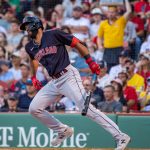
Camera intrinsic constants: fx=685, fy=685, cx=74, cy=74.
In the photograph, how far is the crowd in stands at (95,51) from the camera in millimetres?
12664

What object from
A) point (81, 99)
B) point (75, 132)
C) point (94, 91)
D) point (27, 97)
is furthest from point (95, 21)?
point (81, 99)

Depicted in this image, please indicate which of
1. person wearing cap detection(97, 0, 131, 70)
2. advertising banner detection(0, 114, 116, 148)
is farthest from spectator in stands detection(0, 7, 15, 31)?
advertising banner detection(0, 114, 116, 148)

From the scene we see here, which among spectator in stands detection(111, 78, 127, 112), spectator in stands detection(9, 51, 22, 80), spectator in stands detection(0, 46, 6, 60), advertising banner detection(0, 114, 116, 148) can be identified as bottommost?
advertising banner detection(0, 114, 116, 148)

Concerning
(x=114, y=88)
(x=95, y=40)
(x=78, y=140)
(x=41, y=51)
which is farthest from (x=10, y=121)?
(x=95, y=40)

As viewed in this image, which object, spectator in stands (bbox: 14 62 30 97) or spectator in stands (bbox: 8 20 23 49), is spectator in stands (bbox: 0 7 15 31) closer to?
spectator in stands (bbox: 8 20 23 49)

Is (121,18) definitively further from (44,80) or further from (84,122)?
(84,122)

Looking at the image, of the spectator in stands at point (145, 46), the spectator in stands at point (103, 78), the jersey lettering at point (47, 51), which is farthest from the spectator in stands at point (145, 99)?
the jersey lettering at point (47, 51)

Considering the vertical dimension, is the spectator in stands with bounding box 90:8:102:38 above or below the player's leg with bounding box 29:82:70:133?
above

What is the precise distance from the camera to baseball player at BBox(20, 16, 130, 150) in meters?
9.16

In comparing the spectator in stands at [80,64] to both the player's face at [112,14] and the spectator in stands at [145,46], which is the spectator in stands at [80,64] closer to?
the player's face at [112,14]

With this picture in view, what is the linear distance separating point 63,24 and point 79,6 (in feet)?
1.88

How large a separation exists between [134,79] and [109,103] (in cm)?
118

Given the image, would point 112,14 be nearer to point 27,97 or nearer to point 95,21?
point 95,21

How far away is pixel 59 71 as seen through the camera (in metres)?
9.21
